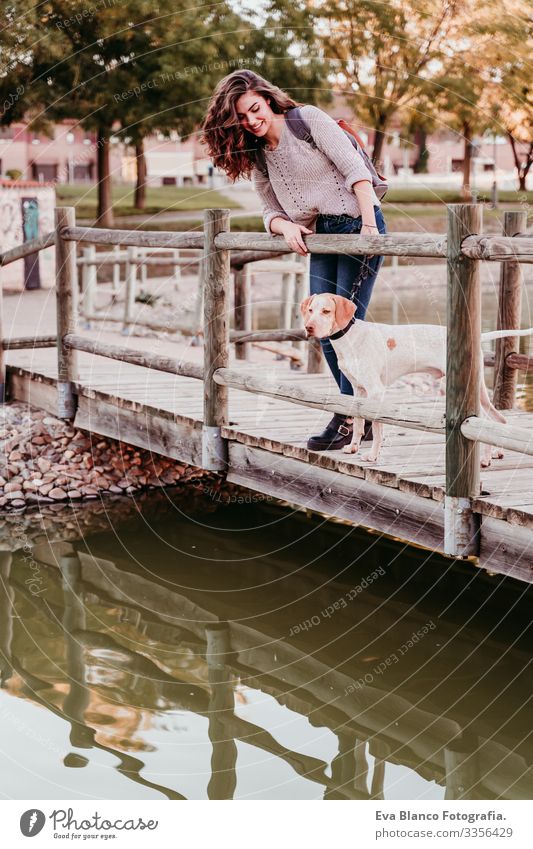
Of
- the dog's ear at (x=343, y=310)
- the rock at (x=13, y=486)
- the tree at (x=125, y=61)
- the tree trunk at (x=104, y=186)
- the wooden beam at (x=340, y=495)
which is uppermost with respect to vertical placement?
the tree at (x=125, y=61)

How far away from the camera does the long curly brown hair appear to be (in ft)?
17.9

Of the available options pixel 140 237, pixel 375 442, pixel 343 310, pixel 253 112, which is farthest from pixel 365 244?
pixel 140 237

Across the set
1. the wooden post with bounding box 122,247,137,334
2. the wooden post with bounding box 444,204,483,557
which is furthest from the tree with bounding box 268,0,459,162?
the wooden post with bounding box 444,204,483,557

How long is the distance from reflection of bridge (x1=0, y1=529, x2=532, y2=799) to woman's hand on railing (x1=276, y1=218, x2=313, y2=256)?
196cm

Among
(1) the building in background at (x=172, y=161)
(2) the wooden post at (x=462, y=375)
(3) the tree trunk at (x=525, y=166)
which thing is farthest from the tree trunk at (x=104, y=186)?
(2) the wooden post at (x=462, y=375)

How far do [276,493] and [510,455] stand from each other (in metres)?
1.19

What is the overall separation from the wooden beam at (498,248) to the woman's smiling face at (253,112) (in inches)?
45.2

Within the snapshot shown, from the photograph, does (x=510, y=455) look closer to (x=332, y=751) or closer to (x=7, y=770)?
(x=332, y=751)

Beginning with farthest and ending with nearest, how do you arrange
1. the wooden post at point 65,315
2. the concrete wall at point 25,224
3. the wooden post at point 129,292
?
the concrete wall at point 25,224, the wooden post at point 129,292, the wooden post at point 65,315

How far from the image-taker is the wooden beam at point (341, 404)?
5.21 m

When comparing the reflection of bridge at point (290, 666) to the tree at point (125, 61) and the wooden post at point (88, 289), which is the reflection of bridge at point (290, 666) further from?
the tree at point (125, 61)

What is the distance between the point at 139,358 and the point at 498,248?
3.37 meters

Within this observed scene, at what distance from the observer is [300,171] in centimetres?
561

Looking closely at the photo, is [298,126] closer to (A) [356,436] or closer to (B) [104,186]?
(A) [356,436]
